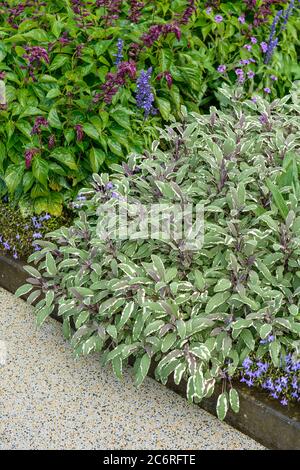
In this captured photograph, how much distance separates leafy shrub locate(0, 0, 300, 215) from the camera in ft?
13.5

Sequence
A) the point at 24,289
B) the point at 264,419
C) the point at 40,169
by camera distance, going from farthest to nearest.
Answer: the point at 40,169, the point at 24,289, the point at 264,419

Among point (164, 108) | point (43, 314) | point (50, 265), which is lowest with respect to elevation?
point (43, 314)

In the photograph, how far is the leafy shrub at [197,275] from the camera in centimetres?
312

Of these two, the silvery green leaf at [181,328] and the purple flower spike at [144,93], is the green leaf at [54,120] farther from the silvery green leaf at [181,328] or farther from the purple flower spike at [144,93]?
the silvery green leaf at [181,328]

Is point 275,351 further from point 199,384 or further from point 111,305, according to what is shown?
point 111,305

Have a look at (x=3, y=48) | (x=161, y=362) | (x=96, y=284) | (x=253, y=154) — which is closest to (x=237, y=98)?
(x=253, y=154)

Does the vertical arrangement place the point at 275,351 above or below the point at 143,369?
above

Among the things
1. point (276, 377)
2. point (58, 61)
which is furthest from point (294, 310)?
point (58, 61)

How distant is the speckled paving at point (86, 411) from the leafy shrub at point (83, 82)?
108 centimetres

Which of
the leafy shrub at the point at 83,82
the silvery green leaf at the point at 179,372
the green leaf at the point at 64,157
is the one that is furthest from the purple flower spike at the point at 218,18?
the silvery green leaf at the point at 179,372

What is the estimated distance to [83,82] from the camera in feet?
Answer: 13.6

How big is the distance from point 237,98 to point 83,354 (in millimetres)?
2050

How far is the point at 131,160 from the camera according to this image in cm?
400

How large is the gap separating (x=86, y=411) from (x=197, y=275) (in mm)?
792
